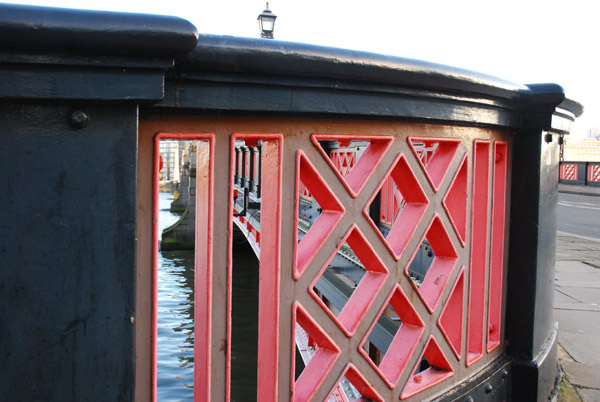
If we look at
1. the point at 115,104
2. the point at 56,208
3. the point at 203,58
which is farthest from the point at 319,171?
the point at 56,208

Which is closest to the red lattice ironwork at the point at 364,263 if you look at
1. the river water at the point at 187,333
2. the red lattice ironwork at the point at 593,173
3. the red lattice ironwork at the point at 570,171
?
the river water at the point at 187,333

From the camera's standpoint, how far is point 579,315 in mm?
4996

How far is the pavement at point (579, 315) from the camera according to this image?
3.50m

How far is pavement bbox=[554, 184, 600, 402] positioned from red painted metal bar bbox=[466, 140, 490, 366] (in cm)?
94

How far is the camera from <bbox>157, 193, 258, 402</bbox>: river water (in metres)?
10.2

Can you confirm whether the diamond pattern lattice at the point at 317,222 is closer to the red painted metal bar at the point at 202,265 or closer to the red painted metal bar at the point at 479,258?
the red painted metal bar at the point at 202,265

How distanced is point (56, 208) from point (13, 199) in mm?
89

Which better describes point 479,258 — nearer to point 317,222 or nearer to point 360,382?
point 360,382

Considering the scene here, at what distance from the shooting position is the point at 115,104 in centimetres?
140

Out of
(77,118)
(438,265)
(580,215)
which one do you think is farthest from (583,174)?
(77,118)

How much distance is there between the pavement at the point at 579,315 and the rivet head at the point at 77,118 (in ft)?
9.46

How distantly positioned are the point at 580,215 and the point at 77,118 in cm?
1586

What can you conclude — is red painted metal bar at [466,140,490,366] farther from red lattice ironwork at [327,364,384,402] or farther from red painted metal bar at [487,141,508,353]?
red lattice ironwork at [327,364,384,402]

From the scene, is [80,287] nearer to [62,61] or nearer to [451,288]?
[62,61]
